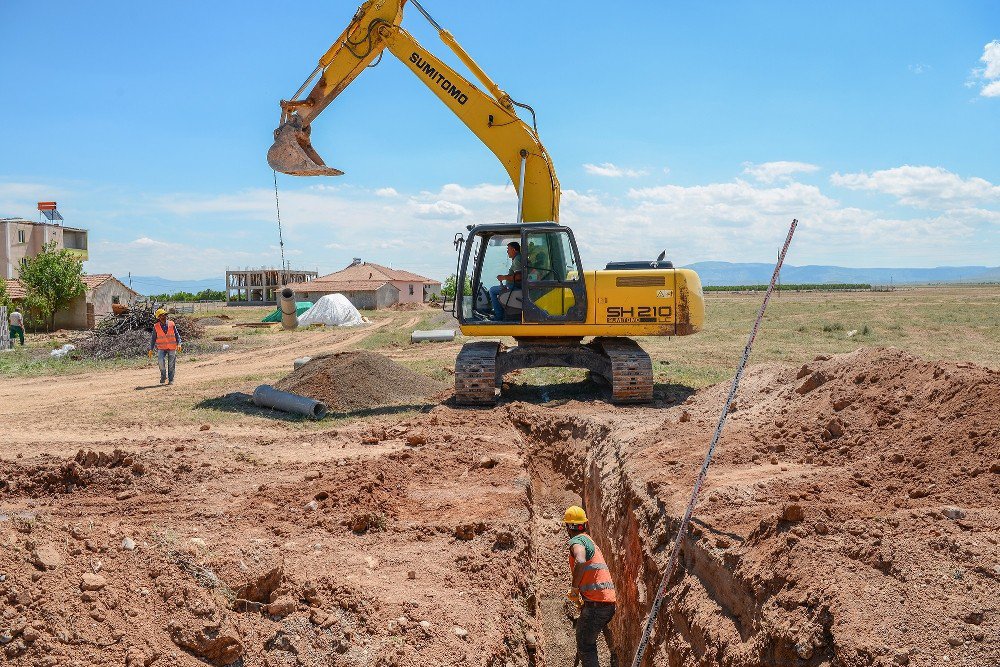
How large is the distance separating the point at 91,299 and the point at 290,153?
3372cm

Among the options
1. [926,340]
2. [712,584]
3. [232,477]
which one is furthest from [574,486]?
[926,340]

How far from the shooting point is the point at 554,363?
45.4 feet

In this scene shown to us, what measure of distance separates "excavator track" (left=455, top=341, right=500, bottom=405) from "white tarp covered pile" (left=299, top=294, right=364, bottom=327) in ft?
90.6

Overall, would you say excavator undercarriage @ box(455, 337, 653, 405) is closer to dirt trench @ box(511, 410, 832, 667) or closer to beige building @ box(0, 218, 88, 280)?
dirt trench @ box(511, 410, 832, 667)

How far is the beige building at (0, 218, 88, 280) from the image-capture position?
4522 centimetres

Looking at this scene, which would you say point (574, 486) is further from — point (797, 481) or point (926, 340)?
point (926, 340)

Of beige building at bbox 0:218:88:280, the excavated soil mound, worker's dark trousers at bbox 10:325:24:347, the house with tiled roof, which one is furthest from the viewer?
the house with tiled roof

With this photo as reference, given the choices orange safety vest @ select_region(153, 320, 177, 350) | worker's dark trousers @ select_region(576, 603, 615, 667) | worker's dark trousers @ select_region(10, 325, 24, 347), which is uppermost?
orange safety vest @ select_region(153, 320, 177, 350)

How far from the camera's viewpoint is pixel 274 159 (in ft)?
43.2

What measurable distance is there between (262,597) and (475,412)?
301 inches

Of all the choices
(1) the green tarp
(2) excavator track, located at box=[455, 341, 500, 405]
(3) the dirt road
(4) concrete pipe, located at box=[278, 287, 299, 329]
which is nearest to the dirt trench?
(2) excavator track, located at box=[455, 341, 500, 405]

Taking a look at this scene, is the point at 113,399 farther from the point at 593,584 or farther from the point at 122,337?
the point at 593,584

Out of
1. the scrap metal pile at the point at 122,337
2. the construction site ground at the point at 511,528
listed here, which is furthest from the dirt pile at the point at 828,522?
the scrap metal pile at the point at 122,337

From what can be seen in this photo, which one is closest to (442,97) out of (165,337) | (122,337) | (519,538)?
(165,337)
